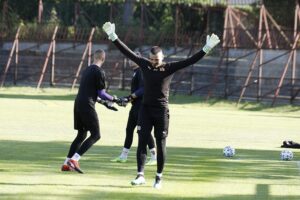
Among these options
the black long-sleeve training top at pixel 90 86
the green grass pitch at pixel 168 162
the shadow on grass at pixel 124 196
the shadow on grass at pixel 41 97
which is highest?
the black long-sleeve training top at pixel 90 86

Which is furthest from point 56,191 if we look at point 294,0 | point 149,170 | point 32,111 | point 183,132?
point 294,0

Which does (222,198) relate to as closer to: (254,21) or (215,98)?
(215,98)

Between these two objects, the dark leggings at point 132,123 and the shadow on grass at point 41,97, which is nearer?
the dark leggings at point 132,123

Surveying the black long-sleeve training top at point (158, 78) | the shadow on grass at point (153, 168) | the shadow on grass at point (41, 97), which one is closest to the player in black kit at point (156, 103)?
the black long-sleeve training top at point (158, 78)

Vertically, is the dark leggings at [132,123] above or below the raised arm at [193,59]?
below

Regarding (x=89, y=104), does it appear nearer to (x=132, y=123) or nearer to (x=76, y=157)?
(x=76, y=157)

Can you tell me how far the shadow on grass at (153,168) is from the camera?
12098 mm

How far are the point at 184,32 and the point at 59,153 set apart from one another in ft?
114

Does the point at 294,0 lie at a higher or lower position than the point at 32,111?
higher

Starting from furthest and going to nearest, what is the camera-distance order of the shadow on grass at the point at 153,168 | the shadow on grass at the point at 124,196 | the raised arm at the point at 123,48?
the raised arm at the point at 123,48
the shadow on grass at the point at 153,168
the shadow on grass at the point at 124,196

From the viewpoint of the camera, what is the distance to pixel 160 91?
41.0ft

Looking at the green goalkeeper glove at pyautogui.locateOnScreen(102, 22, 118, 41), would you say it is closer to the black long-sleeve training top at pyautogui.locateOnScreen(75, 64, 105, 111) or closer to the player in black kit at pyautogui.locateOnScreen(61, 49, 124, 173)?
the player in black kit at pyautogui.locateOnScreen(61, 49, 124, 173)

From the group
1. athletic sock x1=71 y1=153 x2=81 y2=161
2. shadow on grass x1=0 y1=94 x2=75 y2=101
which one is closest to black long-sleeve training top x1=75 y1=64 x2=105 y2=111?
athletic sock x1=71 y1=153 x2=81 y2=161

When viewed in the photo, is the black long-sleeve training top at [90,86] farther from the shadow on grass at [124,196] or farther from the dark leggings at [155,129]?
the shadow on grass at [124,196]
